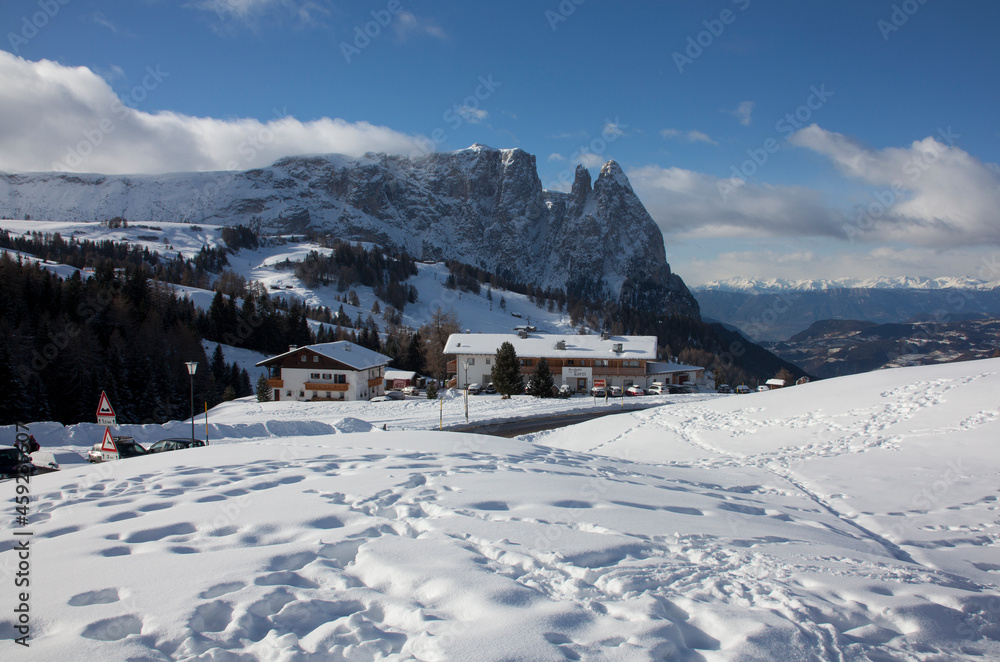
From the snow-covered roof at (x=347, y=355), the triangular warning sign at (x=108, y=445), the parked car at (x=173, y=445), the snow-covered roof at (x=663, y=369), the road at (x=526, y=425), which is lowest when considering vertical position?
the road at (x=526, y=425)

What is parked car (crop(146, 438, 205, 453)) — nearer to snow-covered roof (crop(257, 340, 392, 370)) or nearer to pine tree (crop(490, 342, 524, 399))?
pine tree (crop(490, 342, 524, 399))

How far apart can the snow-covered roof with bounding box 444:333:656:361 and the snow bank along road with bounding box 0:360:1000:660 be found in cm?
5289

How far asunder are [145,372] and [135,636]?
7022 cm

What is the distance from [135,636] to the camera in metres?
3.93

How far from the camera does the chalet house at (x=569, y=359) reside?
64625 mm

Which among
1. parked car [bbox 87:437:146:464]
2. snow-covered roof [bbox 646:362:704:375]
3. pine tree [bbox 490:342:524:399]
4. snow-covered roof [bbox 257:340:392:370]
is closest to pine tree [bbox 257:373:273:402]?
snow-covered roof [bbox 257:340:392:370]

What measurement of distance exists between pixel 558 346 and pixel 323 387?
29.3 m

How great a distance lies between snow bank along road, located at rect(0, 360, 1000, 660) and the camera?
4055 millimetres

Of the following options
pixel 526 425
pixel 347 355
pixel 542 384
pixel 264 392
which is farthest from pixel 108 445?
pixel 347 355

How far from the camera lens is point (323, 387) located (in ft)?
196

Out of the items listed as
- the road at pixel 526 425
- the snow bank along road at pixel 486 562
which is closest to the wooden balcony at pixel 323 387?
the road at pixel 526 425

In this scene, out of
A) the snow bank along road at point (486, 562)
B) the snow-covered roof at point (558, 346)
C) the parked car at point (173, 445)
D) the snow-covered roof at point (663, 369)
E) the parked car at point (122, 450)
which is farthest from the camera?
the snow-covered roof at point (663, 369)

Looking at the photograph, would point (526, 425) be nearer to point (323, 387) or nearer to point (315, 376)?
point (323, 387)

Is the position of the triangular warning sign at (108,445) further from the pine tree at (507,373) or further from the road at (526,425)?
the pine tree at (507,373)
